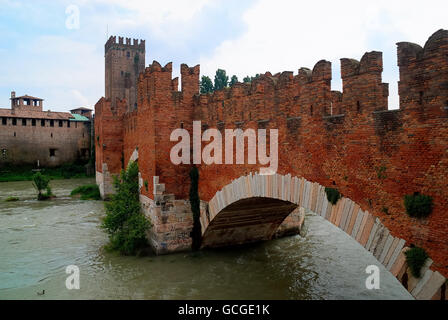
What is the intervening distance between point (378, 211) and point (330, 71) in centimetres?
267

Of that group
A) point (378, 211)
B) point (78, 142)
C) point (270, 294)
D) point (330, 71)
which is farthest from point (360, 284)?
point (78, 142)

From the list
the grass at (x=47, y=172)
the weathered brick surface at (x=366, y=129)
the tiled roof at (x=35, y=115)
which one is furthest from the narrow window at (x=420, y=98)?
the tiled roof at (x=35, y=115)

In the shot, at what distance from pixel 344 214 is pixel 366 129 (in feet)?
4.97

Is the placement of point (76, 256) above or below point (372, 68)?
below

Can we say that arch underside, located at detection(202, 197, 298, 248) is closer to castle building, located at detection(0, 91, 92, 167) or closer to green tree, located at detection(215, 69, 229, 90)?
green tree, located at detection(215, 69, 229, 90)

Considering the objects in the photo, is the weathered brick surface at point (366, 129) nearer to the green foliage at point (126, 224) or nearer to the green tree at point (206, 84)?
the green foliage at point (126, 224)

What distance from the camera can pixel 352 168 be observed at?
6.04m

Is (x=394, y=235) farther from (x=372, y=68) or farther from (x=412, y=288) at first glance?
(x=372, y=68)

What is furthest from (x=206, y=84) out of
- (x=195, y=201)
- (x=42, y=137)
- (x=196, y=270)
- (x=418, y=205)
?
(x=418, y=205)

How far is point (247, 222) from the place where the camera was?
12.1 meters

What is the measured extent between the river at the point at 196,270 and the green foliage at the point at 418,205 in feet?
14.3

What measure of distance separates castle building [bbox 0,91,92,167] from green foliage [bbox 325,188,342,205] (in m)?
39.6

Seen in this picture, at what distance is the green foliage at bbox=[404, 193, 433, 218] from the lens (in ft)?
15.9

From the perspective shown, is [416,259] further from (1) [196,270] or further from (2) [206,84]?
(2) [206,84]
